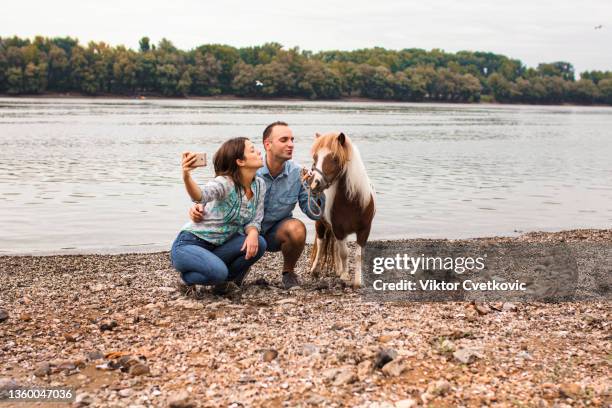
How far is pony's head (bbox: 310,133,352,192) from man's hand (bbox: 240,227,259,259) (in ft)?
2.63

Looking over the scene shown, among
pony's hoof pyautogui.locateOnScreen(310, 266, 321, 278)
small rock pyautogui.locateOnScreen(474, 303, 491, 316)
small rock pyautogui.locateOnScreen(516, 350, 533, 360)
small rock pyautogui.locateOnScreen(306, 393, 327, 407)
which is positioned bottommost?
pony's hoof pyautogui.locateOnScreen(310, 266, 321, 278)

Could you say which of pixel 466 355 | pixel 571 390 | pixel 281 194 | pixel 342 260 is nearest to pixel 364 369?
pixel 466 355

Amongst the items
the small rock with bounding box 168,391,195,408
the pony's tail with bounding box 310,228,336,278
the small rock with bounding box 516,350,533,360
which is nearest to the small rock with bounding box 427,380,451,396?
the small rock with bounding box 516,350,533,360

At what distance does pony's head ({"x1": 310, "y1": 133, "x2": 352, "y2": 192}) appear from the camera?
24.7 feet

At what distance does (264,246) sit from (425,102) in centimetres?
19762

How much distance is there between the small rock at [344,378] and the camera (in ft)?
16.7

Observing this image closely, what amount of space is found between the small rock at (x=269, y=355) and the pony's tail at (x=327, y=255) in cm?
354

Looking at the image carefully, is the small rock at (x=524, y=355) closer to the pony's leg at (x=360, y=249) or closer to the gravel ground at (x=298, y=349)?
the gravel ground at (x=298, y=349)

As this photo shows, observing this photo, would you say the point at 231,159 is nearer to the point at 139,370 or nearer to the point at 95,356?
the point at 95,356

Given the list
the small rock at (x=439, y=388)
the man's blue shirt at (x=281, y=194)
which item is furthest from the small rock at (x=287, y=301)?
the small rock at (x=439, y=388)

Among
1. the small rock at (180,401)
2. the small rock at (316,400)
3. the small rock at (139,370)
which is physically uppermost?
the small rock at (316,400)

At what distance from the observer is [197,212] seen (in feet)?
24.5

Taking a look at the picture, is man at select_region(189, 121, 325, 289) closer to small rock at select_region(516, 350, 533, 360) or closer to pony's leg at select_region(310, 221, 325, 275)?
pony's leg at select_region(310, 221, 325, 275)

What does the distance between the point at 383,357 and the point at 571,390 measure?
1380 mm
